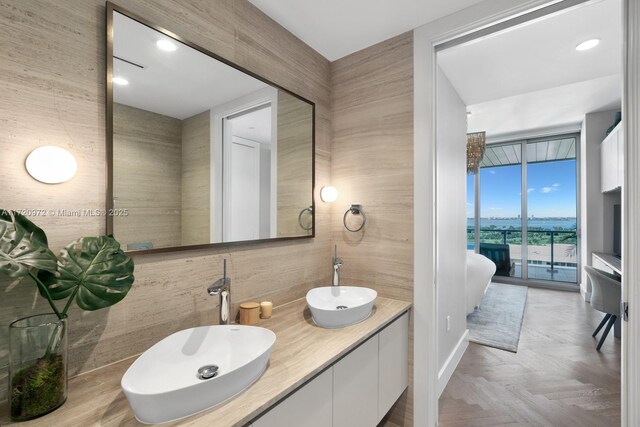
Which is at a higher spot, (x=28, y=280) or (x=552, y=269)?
(x=28, y=280)

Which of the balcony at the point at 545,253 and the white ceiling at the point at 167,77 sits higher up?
the white ceiling at the point at 167,77

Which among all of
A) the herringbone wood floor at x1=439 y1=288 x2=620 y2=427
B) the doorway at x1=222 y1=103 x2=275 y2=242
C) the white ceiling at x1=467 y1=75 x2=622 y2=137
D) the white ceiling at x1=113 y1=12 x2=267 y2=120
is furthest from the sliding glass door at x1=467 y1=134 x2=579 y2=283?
the white ceiling at x1=113 y1=12 x2=267 y2=120

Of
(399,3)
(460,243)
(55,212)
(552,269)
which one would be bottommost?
(552,269)

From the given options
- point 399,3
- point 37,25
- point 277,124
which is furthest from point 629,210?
point 37,25

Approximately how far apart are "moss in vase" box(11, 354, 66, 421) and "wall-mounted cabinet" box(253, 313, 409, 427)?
0.58 metres

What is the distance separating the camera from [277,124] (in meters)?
1.80

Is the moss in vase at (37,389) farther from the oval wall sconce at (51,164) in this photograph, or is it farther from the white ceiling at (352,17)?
the white ceiling at (352,17)

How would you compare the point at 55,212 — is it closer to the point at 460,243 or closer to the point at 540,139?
the point at 460,243

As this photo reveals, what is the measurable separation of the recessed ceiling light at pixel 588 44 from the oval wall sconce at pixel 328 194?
76.4 inches

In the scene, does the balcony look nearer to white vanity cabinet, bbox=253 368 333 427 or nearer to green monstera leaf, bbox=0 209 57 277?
white vanity cabinet, bbox=253 368 333 427

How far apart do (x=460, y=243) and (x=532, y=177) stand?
147 inches

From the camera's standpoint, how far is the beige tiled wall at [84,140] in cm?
91

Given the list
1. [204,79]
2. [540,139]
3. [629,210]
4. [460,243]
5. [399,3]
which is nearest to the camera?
Result: [629,210]

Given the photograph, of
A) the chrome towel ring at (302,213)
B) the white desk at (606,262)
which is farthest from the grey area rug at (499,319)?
the chrome towel ring at (302,213)
